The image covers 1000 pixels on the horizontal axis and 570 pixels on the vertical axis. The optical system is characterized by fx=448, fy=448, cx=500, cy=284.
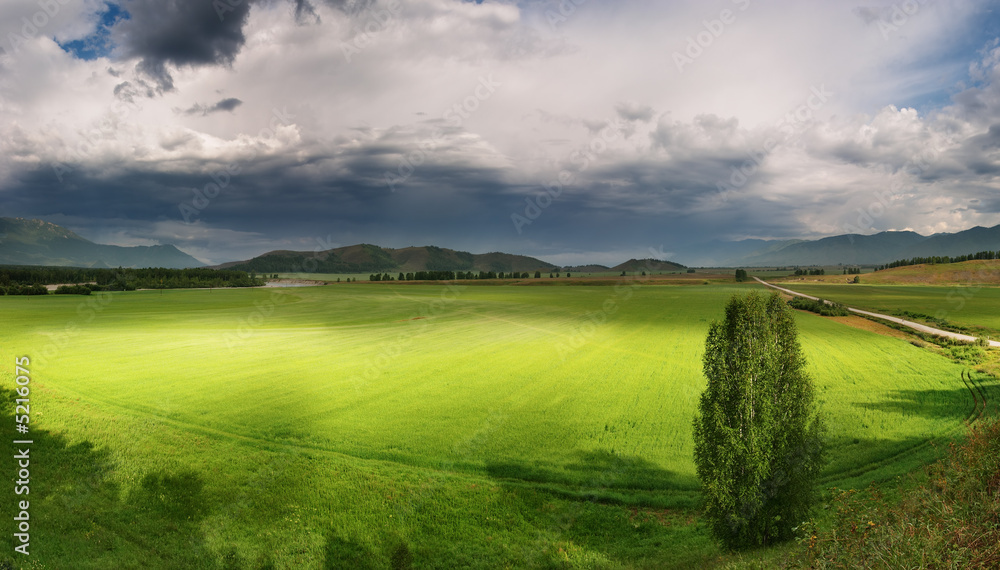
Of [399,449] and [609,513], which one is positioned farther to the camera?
[399,449]

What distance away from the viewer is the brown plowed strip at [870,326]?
173ft

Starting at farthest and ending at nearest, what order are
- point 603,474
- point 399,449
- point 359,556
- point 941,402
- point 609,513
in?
point 941,402 → point 399,449 → point 603,474 → point 609,513 → point 359,556

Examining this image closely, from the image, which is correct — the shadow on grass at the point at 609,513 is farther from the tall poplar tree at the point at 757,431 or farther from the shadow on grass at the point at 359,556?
the shadow on grass at the point at 359,556

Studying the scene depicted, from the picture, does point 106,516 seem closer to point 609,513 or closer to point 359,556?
point 359,556

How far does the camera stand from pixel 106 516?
1414 cm

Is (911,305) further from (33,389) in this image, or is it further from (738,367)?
(33,389)

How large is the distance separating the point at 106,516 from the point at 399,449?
9824 millimetres

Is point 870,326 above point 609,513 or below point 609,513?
above

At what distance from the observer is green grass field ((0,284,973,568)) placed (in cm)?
1362

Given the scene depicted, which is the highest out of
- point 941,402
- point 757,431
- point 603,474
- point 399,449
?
point 757,431

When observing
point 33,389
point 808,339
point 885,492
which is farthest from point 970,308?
point 33,389

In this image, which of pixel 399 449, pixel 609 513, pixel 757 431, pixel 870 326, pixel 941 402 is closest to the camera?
pixel 757 431

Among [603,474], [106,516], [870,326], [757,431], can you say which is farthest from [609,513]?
[870,326]

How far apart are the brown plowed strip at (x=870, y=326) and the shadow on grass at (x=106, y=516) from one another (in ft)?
215
